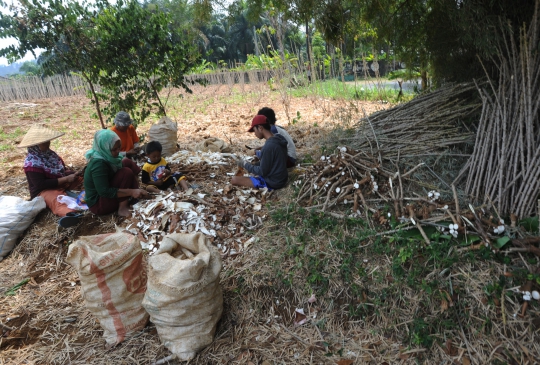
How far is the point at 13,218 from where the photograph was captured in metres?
3.17

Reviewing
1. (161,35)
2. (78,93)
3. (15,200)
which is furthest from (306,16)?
(78,93)

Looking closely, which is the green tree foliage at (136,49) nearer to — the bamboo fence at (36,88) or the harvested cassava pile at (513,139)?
the harvested cassava pile at (513,139)

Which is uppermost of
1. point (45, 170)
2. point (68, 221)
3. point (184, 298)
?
point (45, 170)

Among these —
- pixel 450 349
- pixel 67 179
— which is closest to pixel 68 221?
pixel 67 179

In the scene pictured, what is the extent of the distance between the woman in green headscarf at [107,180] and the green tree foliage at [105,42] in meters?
1.98

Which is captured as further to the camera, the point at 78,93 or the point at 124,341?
the point at 78,93

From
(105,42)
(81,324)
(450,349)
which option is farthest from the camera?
(105,42)

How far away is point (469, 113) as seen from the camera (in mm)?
3113

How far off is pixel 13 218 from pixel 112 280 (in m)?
1.89

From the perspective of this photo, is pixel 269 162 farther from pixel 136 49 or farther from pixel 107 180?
pixel 136 49

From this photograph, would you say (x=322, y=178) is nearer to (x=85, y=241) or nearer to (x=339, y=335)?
(x=339, y=335)

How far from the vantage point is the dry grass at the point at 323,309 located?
1932 millimetres

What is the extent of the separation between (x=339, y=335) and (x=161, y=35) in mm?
4520

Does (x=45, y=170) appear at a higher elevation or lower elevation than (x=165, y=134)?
lower
